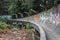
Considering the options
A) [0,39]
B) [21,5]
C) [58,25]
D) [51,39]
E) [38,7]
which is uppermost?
[21,5]

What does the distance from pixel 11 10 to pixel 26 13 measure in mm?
3754

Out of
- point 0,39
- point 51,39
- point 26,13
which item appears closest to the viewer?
point 51,39

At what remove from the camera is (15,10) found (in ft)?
135

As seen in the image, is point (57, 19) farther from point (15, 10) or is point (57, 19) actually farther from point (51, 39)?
point (15, 10)

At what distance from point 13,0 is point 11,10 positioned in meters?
2.14

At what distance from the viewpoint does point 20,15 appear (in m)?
40.3

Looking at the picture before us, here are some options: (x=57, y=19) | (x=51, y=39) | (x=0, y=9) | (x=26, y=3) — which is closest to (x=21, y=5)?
(x=26, y=3)

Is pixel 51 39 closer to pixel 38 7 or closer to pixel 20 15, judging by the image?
pixel 38 7

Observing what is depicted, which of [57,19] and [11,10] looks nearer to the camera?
[57,19]

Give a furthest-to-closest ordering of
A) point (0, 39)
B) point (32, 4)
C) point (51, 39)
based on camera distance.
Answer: point (32, 4), point (0, 39), point (51, 39)

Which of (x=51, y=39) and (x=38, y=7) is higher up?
(x=38, y=7)

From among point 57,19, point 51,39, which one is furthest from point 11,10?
point 51,39

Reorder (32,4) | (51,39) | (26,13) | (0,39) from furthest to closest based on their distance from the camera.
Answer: (26,13) < (32,4) < (0,39) < (51,39)

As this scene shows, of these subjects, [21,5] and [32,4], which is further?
[21,5]
